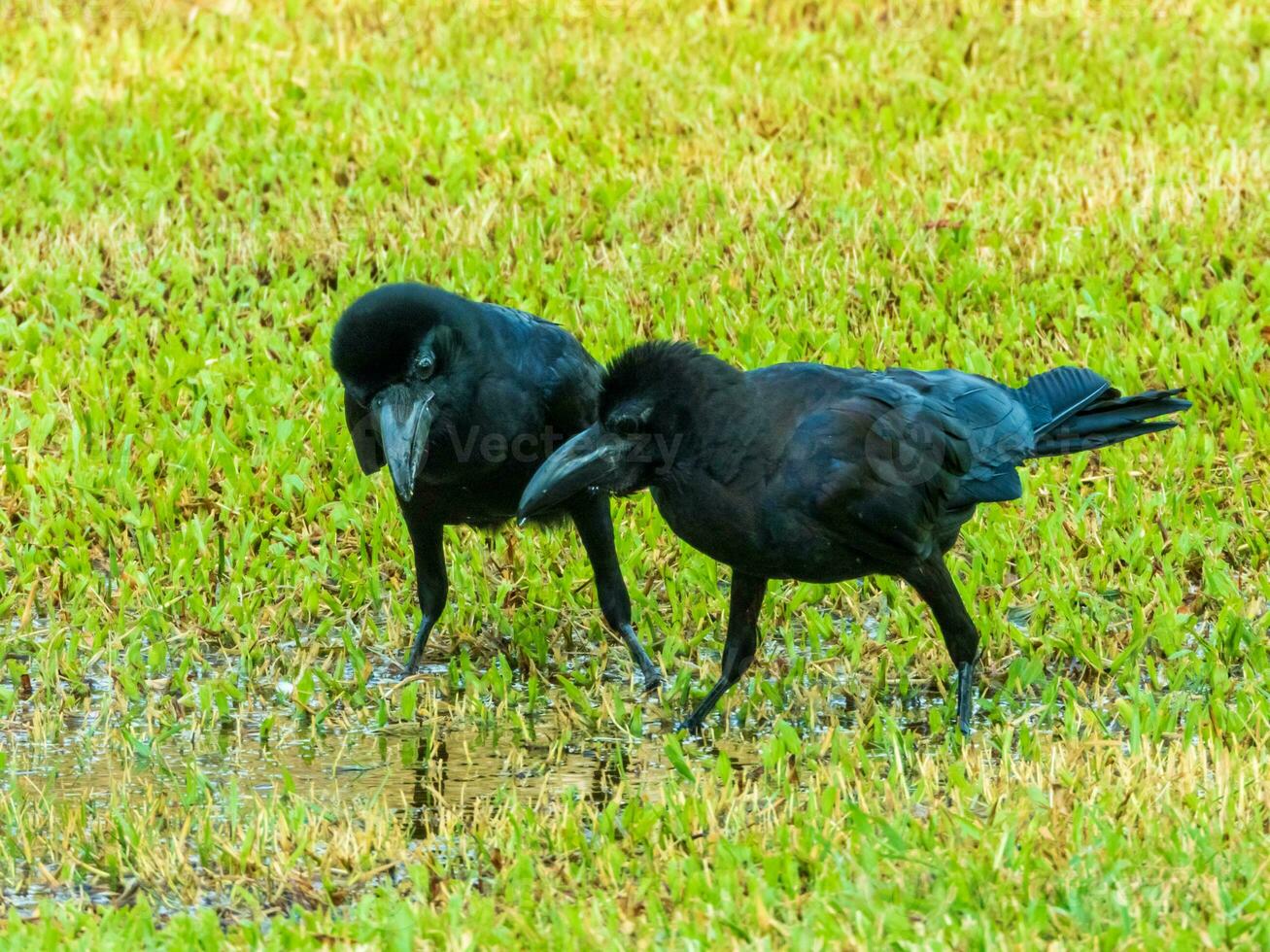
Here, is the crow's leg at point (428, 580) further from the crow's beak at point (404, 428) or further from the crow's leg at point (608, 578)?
the crow's beak at point (404, 428)

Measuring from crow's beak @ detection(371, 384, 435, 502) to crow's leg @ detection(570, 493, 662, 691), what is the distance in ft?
2.48

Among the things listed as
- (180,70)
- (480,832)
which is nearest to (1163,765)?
(480,832)

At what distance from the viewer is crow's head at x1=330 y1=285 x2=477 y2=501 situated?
5.04 metres

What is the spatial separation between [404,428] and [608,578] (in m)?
1.09

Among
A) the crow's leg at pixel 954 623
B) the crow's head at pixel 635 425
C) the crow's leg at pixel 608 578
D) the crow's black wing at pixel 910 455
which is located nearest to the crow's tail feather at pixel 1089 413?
the crow's black wing at pixel 910 455

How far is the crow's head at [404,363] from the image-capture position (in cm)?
504

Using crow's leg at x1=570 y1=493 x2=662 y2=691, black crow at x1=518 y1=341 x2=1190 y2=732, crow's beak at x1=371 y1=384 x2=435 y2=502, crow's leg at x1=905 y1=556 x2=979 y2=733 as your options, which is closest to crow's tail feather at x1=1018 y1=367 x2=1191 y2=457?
black crow at x1=518 y1=341 x2=1190 y2=732

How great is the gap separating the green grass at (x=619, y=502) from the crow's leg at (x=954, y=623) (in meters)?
0.12

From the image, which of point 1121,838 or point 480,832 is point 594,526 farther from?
point 1121,838

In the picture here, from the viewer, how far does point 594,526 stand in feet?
18.9

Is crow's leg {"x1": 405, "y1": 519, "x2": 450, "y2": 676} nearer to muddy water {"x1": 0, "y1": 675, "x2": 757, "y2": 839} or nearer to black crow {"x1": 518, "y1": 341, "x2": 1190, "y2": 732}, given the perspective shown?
muddy water {"x1": 0, "y1": 675, "x2": 757, "y2": 839}

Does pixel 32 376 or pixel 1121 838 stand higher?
pixel 32 376

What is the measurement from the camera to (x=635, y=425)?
4840mm

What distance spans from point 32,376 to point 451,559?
2.37m
